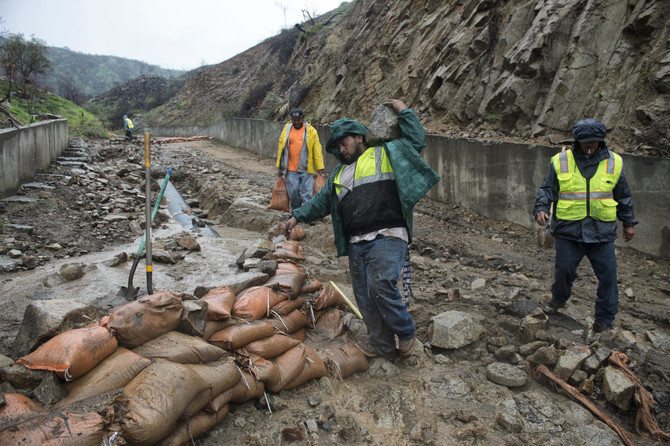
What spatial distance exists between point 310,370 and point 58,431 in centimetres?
151

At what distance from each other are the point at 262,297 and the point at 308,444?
121 centimetres

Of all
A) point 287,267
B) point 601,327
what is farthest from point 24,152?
point 601,327

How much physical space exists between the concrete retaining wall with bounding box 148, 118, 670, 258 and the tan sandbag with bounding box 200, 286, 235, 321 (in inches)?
189

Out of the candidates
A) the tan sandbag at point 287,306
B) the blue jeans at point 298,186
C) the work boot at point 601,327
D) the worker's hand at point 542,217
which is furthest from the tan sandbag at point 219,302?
the blue jeans at point 298,186

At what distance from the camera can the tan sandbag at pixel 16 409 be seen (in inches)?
76.0

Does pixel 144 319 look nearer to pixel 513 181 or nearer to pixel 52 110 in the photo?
pixel 513 181

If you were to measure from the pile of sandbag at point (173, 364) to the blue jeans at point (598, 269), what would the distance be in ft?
5.97

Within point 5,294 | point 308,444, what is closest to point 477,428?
point 308,444

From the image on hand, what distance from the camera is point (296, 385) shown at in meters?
2.96

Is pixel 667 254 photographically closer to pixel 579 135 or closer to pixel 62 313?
pixel 579 135

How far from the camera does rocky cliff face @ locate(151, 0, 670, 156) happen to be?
6.17 meters

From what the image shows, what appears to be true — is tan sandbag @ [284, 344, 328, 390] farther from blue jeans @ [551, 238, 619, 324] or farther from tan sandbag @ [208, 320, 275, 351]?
blue jeans @ [551, 238, 619, 324]

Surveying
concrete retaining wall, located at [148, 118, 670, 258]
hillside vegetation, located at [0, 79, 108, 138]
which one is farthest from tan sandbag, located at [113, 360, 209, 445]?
hillside vegetation, located at [0, 79, 108, 138]

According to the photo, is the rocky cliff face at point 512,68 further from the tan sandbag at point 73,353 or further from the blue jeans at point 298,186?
the tan sandbag at point 73,353
